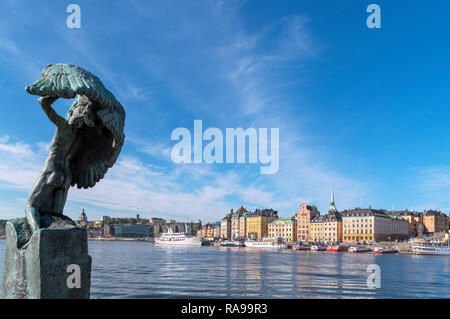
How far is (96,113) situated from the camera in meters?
5.01

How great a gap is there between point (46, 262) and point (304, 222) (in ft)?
407

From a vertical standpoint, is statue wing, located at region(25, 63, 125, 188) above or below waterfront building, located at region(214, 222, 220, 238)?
above

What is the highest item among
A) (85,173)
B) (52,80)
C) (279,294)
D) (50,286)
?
(52,80)

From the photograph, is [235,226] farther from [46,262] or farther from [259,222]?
[46,262]

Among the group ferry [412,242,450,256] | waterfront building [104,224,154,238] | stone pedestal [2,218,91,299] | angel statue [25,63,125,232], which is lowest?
waterfront building [104,224,154,238]

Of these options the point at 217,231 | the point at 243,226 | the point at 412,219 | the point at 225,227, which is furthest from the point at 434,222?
the point at 217,231

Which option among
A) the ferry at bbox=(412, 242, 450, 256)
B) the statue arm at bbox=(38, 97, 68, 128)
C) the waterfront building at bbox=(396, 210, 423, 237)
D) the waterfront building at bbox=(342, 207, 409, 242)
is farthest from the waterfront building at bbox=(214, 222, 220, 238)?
the statue arm at bbox=(38, 97, 68, 128)

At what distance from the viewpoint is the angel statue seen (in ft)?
14.9

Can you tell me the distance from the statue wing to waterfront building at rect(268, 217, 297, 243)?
124 metres

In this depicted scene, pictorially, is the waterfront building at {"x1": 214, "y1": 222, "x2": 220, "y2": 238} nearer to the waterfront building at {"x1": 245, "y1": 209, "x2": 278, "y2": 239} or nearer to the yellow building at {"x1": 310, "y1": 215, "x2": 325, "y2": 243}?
the waterfront building at {"x1": 245, "y1": 209, "x2": 278, "y2": 239}

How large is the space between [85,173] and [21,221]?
3.39 ft
